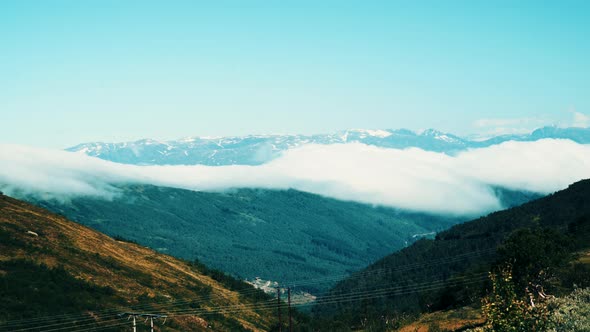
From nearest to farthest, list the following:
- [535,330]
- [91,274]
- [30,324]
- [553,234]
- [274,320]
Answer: [535,330], [30,324], [553,234], [91,274], [274,320]

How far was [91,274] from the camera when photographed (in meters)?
125

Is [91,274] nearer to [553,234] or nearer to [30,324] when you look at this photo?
[30,324]

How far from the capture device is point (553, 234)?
10731cm

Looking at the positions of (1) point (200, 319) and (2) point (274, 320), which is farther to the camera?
(2) point (274, 320)

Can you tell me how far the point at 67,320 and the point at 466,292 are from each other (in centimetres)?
10619

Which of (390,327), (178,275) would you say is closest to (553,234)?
(390,327)

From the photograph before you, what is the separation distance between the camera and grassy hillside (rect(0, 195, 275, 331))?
96250 mm

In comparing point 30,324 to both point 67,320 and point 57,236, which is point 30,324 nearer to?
point 67,320

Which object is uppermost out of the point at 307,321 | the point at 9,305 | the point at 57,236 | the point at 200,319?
the point at 57,236

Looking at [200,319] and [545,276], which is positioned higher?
[545,276]

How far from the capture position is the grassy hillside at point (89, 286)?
96.2 m

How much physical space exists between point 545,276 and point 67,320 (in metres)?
83.8

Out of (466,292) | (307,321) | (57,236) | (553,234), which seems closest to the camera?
(553,234)

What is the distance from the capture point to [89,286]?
4562 inches
